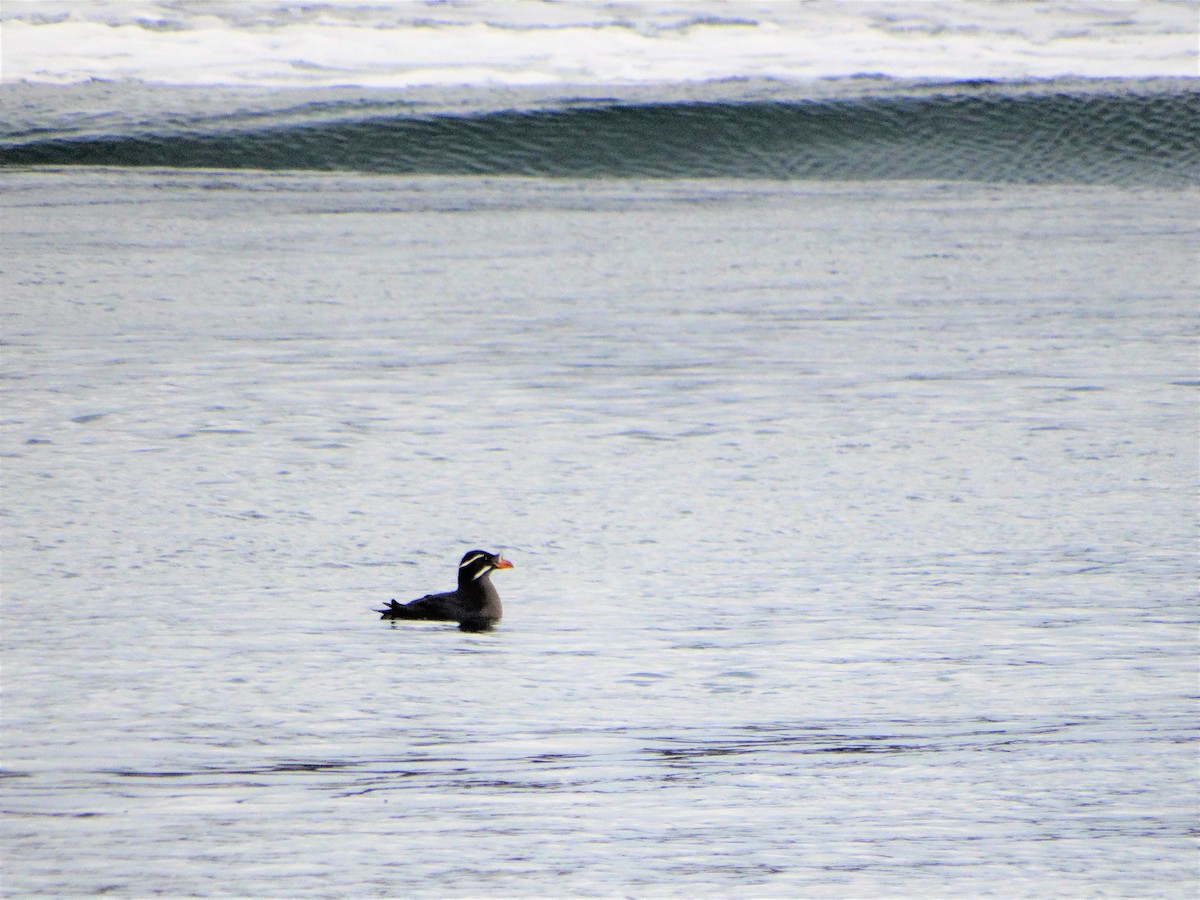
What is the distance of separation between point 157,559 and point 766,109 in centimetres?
716

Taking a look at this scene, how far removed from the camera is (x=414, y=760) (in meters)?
3.16

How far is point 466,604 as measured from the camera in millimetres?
3918

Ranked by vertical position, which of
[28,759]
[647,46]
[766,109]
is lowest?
[28,759]

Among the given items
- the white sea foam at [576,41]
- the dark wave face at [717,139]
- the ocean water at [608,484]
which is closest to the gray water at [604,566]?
the ocean water at [608,484]

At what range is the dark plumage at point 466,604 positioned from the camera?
3.89m

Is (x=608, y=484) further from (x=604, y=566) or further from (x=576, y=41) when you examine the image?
(x=576, y=41)

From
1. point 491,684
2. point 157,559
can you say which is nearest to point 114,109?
point 157,559

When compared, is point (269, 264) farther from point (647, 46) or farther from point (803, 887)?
point (803, 887)

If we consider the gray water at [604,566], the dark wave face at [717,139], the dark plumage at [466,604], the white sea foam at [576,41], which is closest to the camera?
the gray water at [604,566]

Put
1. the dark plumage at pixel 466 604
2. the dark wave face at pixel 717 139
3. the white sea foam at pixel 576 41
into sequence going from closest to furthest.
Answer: the dark plumage at pixel 466 604 → the dark wave face at pixel 717 139 → the white sea foam at pixel 576 41

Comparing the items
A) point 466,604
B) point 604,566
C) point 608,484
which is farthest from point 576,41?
point 466,604

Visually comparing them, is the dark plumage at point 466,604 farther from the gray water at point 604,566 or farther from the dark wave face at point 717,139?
the dark wave face at point 717,139

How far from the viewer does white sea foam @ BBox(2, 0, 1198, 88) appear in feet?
38.3

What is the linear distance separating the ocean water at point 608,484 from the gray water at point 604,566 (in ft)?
0.05
